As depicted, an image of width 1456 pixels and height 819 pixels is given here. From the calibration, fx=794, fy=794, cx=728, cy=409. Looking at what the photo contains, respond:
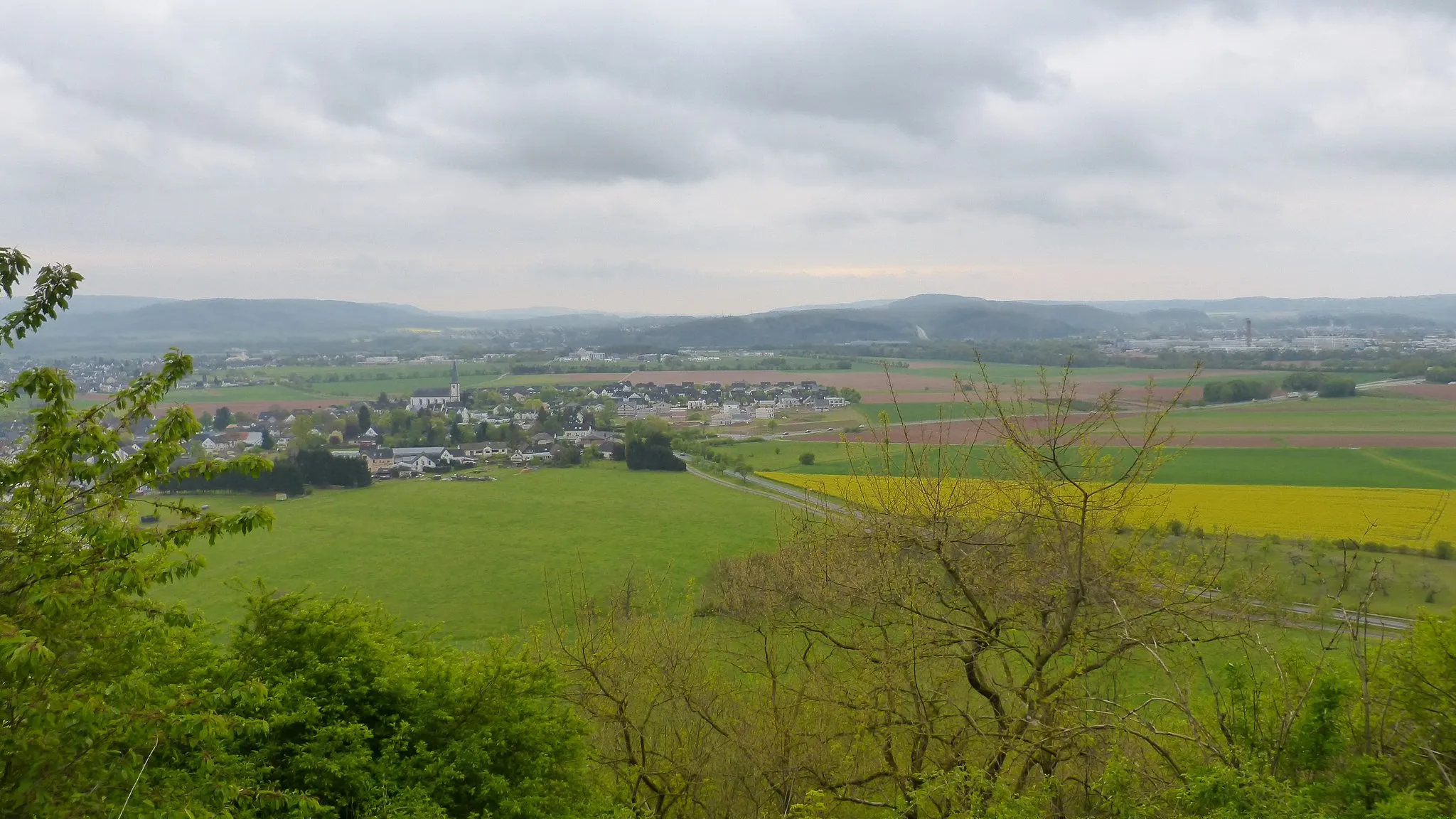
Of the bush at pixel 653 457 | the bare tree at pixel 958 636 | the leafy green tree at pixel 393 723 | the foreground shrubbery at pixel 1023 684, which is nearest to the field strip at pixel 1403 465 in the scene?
the foreground shrubbery at pixel 1023 684

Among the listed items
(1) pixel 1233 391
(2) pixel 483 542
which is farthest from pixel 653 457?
(1) pixel 1233 391

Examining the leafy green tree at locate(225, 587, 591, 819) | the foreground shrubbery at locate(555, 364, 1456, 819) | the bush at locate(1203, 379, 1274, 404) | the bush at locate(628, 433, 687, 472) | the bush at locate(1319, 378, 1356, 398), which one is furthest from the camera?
the bush at locate(1319, 378, 1356, 398)

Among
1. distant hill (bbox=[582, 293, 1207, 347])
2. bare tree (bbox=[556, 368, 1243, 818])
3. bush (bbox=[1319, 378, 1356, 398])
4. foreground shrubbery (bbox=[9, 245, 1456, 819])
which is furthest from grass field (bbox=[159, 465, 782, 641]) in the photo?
distant hill (bbox=[582, 293, 1207, 347])

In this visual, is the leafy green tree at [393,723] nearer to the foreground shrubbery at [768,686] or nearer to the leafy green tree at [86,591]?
the foreground shrubbery at [768,686]

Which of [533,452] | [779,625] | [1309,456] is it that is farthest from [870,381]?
[779,625]

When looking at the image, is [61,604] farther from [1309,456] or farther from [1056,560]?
[1309,456]

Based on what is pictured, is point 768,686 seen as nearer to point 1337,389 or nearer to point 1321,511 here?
point 1321,511

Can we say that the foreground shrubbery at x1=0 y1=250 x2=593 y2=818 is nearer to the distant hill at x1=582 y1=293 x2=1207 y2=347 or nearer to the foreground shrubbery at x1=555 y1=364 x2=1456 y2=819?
the foreground shrubbery at x1=555 y1=364 x2=1456 y2=819

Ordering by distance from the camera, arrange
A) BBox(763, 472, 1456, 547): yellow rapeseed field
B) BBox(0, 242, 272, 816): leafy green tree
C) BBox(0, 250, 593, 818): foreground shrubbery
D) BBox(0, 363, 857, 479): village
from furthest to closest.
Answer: BBox(0, 363, 857, 479): village < BBox(763, 472, 1456, 547): yellow rapeseed field < BBox(0, 250, 593, 818): foreground shrubbery < BBox(0, 242, 272, 816): leafy green tree
